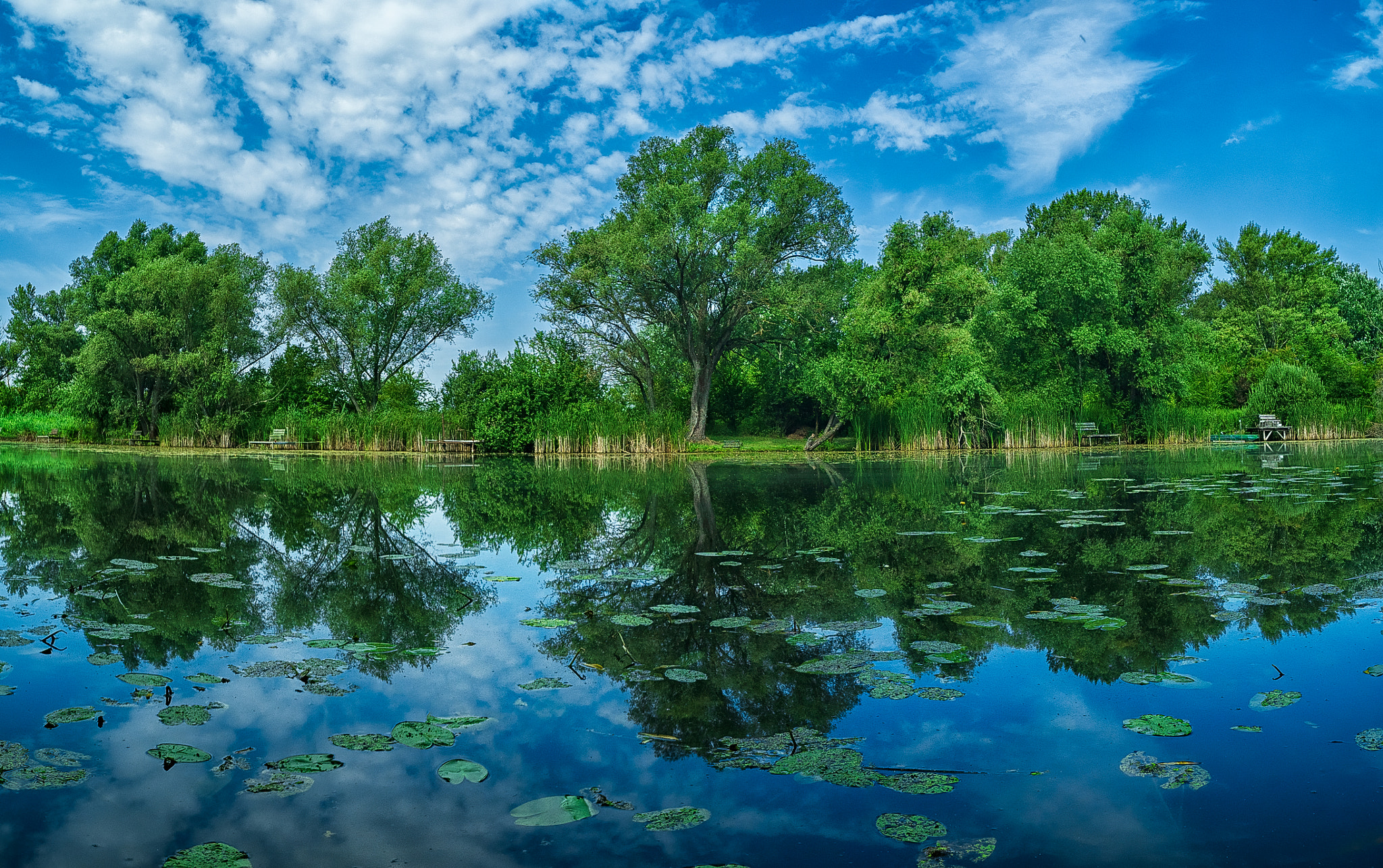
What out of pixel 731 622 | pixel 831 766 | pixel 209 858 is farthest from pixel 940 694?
pixel 209 858

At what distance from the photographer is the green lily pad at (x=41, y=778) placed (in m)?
2.62

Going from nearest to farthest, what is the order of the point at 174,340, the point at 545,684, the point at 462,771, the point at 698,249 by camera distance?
the point at 462,771 < the point at 545,684 < the point at 698,249 < the point at 174,340

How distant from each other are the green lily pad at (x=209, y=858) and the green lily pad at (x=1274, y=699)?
3.60 metres

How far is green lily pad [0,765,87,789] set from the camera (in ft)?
8.61

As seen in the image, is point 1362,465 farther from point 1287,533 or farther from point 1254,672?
point 1254,672

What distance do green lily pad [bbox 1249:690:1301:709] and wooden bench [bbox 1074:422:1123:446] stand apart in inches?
1260

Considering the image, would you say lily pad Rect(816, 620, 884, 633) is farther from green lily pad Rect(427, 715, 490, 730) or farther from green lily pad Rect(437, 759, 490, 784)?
green lily pad Rect(437, 759, 490, 784)

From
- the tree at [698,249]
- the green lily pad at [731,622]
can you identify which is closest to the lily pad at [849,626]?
the green lily pad at [731,622]

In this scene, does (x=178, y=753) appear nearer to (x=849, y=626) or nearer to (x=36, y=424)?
(x=849, y=626)

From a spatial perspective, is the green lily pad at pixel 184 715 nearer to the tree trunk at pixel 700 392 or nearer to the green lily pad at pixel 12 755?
the green lily pad at pixel 12 755

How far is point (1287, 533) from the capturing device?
746 centimetres

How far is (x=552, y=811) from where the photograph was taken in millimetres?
2463

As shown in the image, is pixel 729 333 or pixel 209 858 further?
pixel 729 333

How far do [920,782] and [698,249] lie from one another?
29259mm
